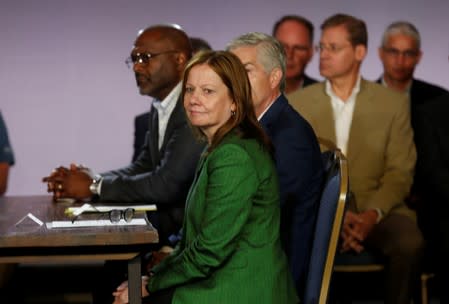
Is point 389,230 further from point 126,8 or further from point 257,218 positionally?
point 126,8

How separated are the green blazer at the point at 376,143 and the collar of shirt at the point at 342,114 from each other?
3 centimetres

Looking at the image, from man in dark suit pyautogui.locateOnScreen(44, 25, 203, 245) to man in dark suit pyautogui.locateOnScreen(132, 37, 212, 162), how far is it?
0.72 m

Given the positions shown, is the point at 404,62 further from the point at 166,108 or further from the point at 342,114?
the point at 166,108

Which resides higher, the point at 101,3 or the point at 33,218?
the point at 101,3

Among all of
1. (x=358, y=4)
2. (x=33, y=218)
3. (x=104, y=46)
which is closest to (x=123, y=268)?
(x=33, y=218)

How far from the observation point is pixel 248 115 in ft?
9.88

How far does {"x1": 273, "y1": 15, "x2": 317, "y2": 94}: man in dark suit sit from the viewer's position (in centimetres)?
554

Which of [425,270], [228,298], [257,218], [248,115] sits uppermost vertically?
[248,115]

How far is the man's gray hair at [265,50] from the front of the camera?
3705 millimetres

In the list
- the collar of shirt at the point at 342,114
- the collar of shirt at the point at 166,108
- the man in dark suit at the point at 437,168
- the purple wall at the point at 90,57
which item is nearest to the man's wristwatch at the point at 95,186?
the collar of shirt at the point at 166,108

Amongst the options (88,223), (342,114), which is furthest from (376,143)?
(88,223)

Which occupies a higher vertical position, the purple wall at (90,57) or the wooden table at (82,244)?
the purple wall at (90,57)

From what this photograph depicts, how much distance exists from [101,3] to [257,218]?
3.02 meters

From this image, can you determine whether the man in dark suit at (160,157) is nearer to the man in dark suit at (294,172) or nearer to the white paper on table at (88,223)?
the man in dark suit at (294,172)
